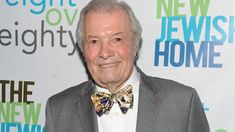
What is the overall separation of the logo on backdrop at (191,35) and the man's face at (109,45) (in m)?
0.47

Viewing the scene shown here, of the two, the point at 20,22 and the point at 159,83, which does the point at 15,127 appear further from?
the point at 159,83

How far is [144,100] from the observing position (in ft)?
4.78

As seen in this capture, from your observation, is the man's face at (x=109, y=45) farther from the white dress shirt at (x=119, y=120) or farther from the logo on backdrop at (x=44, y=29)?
the logo on backdrop at (x=44, y=29)

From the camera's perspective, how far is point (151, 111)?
1.43 meters

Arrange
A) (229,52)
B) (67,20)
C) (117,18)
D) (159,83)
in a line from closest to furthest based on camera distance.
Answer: (117,18)
(159,83)
(229,52)
(67,20)

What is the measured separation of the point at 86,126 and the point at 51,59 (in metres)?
0.69

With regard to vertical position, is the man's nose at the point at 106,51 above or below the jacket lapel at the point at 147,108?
above

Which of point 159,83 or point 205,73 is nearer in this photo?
point 159,83

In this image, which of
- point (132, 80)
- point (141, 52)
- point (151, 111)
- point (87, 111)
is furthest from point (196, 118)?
point (141, 52)

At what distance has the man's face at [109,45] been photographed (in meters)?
1.39

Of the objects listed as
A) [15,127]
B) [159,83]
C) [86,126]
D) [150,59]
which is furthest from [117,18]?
[15,127]

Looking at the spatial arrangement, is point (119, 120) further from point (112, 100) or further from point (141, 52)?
point (141, 52)

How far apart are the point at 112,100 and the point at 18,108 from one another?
2.64 ft

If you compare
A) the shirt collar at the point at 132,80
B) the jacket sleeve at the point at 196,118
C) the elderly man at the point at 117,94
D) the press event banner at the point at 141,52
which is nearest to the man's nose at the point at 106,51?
the elderly man at the point at 117,94
